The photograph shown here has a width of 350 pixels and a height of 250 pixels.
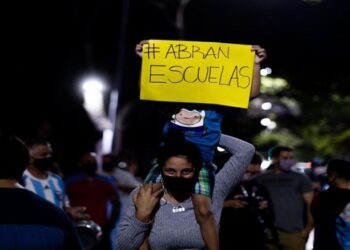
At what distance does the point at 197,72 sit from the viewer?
18.5 feet

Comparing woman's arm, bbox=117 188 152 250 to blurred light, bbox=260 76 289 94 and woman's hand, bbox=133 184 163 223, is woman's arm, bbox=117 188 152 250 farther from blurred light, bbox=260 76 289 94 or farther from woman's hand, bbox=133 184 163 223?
blurred light, bbox=260 76 289 94

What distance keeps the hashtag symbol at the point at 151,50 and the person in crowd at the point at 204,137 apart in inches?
1.9

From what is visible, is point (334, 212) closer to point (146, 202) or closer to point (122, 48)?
point (146, 202)

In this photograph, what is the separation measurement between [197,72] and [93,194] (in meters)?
6.17

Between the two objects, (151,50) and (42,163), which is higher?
(151,50)

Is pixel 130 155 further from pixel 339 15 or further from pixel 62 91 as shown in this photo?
pixel 339 15

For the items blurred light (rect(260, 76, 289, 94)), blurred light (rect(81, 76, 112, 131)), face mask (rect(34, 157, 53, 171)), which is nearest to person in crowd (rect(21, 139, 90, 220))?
face mask (rect(34, 157, 53, 171))

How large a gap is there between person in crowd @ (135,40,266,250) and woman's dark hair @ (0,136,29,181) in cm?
76

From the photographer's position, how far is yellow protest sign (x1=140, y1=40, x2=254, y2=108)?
5516mm

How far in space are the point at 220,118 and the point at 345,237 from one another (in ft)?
6.63

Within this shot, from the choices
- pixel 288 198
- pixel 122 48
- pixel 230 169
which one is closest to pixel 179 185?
pixel 230 169

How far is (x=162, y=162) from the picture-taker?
16.4ft

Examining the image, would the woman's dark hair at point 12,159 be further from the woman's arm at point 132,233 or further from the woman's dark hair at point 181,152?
the woman's dark hair at point 181,152

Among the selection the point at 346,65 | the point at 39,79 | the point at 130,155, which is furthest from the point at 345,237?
the point at 346,65
